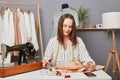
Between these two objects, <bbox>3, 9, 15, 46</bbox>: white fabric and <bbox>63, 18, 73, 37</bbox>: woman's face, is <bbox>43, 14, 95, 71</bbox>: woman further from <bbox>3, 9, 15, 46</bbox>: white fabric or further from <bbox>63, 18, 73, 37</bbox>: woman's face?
<bbox>3, 9, 15, 46</bbox>: white fabric

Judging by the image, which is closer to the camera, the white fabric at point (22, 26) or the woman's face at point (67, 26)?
the woman's face at point (67, 26)

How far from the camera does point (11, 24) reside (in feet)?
9.98

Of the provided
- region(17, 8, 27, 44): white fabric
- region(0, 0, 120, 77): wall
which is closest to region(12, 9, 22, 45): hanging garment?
region(17, 8, 27, 44): white fabric

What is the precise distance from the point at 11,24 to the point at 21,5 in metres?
0.56

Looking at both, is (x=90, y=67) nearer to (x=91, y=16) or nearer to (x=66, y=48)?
(x=66, y=48)

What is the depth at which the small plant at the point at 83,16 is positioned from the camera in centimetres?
338

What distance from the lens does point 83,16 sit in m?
3.41

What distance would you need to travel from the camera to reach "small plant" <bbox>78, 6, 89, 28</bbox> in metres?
3.38

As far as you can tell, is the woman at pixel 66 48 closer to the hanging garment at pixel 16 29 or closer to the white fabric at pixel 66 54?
the white fabric at pixel 66 54

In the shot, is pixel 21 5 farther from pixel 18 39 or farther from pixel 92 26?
pixel 92 26

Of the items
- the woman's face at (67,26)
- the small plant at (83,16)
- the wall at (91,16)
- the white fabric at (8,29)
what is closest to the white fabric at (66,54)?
the woman's face at (67,26)

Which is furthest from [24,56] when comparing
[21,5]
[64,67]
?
[21,5]

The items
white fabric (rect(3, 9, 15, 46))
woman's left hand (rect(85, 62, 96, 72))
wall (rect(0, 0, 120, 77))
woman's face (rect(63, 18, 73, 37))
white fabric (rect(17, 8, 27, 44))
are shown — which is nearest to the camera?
woman's left hand (rect(85, 62, 96, 72))

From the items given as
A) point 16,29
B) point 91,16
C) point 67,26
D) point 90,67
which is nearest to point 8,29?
point 16,29
